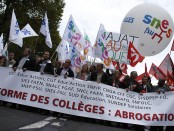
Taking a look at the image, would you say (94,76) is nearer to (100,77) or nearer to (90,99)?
(100,77)

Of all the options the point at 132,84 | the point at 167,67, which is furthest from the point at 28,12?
the point at 132,84

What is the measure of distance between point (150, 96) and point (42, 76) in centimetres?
305

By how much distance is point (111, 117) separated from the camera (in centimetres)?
1176

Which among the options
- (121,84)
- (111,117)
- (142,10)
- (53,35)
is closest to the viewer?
(111,117)

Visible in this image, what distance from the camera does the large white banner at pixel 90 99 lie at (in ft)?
38.7

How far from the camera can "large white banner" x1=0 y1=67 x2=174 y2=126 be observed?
11781 millimetres

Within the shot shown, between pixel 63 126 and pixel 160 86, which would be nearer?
pixel 63 126

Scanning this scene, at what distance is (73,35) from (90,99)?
530cm

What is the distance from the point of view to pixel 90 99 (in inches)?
472

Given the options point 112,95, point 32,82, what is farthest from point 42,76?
point 112,95

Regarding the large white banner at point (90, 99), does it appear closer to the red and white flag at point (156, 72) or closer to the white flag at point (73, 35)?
the red and white flag at point (156, 72)

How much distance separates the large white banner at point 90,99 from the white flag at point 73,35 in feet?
15.5

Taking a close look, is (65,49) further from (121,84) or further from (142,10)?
(121,84)

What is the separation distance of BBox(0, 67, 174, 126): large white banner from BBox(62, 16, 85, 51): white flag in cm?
473
